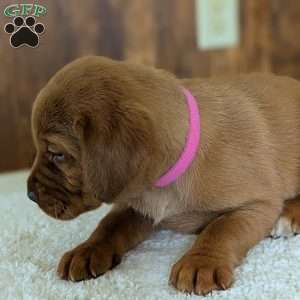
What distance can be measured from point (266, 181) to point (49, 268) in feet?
2.08

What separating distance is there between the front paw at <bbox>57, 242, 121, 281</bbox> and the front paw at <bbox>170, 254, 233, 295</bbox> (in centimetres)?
20

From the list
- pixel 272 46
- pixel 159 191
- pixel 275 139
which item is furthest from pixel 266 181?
pixel 272 46

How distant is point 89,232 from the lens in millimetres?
1831

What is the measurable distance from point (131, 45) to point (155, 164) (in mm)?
1405

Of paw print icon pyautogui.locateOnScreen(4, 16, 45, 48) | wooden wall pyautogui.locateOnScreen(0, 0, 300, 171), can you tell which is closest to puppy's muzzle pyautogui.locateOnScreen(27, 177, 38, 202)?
wooden wall pyautogui.locateOnScreen(0, 0, 300, 171)

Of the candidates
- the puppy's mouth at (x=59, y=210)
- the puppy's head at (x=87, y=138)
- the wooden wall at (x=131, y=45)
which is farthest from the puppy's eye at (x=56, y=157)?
the wooden wall at (x=131, y=45)

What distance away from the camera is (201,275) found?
136 cm

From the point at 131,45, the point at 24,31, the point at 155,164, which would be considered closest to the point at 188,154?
the point at 155,164

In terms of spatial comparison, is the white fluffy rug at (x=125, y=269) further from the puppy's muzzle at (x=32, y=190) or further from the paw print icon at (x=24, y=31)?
the paw print icon at (x=24, y=31)

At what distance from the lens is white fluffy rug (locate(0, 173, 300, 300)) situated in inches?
55.1

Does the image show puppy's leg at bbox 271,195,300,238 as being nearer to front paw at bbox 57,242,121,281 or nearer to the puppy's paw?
the puppy's paw

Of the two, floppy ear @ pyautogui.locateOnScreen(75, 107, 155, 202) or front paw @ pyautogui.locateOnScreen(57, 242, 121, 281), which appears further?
front paw @ pyautogui.locateOnScreen(57, 242, 121, 281)

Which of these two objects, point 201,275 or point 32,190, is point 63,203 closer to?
point 32,190

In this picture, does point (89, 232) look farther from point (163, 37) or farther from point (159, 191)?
point (163, 37)
